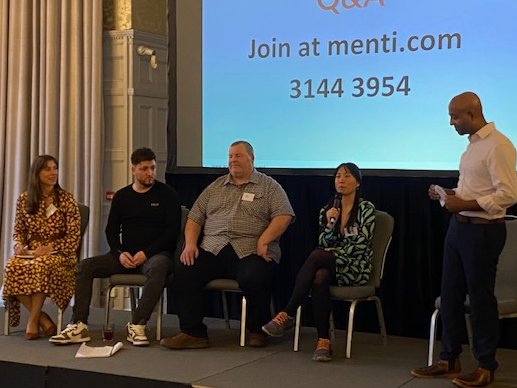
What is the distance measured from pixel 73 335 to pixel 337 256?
1.47 m

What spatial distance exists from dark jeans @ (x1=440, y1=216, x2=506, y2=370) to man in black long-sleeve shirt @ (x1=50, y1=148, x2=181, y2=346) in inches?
64.4

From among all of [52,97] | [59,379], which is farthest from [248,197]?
[52,97]

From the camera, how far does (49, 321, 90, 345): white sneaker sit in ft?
15.5

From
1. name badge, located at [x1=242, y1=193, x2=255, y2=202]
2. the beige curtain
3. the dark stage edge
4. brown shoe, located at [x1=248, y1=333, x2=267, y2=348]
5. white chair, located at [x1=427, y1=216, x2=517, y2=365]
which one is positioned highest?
the beige curtain

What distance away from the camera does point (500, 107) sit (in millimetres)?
4629

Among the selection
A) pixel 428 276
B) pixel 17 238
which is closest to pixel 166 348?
pixel 17 238

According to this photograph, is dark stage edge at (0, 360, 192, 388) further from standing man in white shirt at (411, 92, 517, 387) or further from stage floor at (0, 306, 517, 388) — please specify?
standing man in white shirt at (411, 92, 517, 387)

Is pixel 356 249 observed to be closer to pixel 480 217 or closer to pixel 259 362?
pixel 259 362

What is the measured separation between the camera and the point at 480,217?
370 centimetres

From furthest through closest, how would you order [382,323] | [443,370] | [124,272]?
[124,272] → [382,323] → [443,370]

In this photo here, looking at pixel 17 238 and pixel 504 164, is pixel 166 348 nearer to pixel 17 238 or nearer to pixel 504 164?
pixel 17 238

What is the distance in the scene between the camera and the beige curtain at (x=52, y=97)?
6.05 m

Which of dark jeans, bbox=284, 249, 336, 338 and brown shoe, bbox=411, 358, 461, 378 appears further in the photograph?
dark jeans, bbox=284, 249, 336, 338

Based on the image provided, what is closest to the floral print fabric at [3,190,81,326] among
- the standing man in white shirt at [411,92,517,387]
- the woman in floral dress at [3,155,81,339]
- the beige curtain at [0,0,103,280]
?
the woman in floral dress at [3,155,81,339]
